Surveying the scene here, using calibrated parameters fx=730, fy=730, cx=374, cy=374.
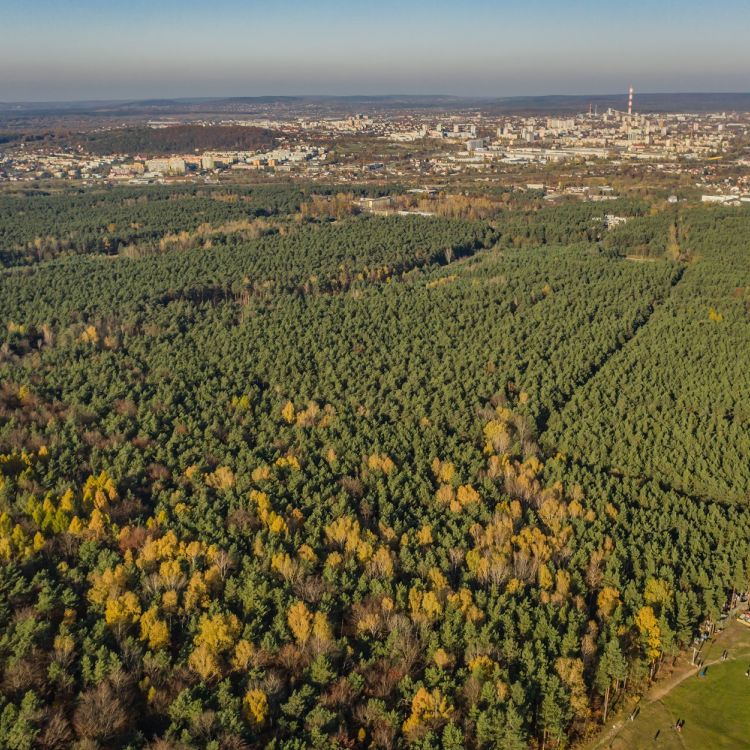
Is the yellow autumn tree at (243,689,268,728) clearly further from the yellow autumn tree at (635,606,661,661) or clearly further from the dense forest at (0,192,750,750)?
the yellow autumn tree at (635,606,661,661)

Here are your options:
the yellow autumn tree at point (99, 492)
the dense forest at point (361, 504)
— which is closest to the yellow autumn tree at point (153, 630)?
the dense forest at point (361, 504)

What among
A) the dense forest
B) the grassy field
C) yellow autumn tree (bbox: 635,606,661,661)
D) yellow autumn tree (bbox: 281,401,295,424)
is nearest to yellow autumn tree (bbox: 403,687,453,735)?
the dense forest

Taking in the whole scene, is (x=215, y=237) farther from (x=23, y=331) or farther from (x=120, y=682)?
(x=120, y=682)

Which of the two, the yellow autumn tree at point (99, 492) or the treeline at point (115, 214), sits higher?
the treeline at point (115, 214)

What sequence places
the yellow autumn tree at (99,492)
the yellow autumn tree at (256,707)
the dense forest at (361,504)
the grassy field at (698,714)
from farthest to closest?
the yellow autumn tree at (99,492) < the grassy field at (698,714) < the dense forest at (361,504) < the yellow autumn tree at (256,707)

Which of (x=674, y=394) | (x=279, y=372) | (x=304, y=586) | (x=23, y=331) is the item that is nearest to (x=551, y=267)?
(x=674, y=394)

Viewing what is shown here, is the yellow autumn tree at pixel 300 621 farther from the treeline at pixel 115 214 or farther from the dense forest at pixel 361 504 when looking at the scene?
the treeline at pixel 115 214
